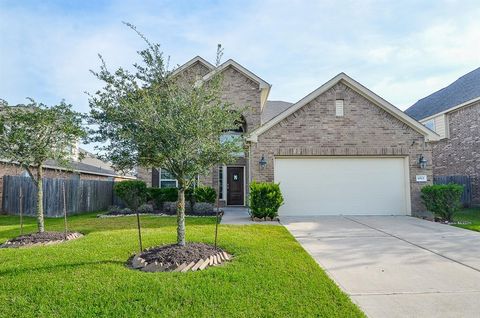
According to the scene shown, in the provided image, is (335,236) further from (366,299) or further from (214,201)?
(214,201)

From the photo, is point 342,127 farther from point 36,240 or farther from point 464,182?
point 36,240

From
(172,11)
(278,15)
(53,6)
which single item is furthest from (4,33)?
(278,15)

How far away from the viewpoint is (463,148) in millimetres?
16578

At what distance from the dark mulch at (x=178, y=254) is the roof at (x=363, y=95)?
6739 mm

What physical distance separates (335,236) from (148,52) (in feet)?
20.1

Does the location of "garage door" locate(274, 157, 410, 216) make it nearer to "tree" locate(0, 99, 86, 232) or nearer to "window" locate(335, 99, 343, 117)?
"window" locate(335, 99, 343, 117)

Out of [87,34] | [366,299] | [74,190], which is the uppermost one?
[87,34]

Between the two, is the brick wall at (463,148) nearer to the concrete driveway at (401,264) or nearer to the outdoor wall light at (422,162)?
the outdoor wall light at (422,162)

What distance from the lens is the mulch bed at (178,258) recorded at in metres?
4.92

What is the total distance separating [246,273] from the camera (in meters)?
4.69

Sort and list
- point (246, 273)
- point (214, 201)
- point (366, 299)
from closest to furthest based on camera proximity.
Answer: point (366, 299) < point (246, 273) < point (214, 201)

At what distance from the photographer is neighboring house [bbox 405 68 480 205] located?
620 inches

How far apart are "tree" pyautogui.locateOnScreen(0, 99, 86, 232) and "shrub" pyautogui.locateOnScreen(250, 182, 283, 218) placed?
5.77 meters

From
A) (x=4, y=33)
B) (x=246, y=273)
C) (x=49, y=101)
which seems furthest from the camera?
(x=4, y=33)
